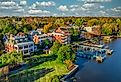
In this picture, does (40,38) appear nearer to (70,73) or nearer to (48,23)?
(48,23)

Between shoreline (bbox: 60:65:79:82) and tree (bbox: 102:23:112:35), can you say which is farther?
tree (bbox: 102:23:112:35)

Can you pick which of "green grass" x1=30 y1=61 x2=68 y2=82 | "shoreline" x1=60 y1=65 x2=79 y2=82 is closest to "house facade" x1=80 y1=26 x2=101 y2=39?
"shoreline" x1=60 y1=65 x2=79 y2=82

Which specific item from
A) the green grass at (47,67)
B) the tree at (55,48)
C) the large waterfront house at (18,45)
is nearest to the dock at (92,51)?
the tree at (55,48)

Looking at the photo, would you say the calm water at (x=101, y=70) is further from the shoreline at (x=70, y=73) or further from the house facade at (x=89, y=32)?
the house facade at (x=89, y=32)

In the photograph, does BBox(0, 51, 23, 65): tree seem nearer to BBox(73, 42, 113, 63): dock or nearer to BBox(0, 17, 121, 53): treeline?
BBox(0, 17, 121, 53): treeline

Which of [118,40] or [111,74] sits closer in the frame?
[111,74]

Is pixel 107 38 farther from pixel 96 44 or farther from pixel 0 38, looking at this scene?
pixel 0 38

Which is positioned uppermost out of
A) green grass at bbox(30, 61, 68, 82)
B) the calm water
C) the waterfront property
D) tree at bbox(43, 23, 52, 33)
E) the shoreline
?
tree at bbox(43, 23, 52, 33)

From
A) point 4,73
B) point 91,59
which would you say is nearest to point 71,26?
point 91,59
